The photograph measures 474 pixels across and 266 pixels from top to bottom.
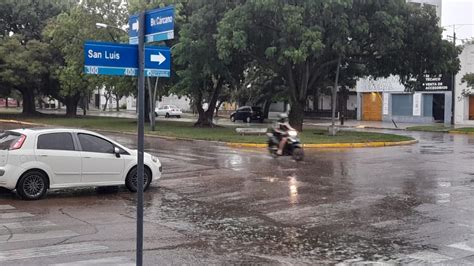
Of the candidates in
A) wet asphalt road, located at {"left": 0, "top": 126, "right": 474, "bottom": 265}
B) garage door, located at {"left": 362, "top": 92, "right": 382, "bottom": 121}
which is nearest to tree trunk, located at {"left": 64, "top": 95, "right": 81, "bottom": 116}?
garage door, located at {"left": 362, "top": 92, "right": 382, "bottom": 121}

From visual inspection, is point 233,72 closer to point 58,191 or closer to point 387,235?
point 58,191

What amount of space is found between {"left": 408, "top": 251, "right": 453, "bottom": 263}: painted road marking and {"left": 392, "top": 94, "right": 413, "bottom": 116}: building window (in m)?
48.5

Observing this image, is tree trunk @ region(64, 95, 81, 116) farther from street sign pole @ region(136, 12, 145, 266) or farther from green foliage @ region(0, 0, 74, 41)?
street sign pole @ region(136, 12, 145, 266)

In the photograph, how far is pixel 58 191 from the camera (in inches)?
509

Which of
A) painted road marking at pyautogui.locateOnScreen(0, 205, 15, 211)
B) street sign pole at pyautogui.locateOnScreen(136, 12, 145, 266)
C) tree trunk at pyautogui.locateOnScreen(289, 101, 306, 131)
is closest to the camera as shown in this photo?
street sign pole at pyautogui.locateOnScreen(136, 12, 145, 266)

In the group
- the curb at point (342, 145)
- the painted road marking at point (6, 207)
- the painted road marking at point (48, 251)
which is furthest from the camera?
the curb at point (342, 145)

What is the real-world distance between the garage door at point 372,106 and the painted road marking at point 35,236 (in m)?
51.6

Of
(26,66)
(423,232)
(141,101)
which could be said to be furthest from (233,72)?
(141,101)

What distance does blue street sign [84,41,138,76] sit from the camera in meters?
5.34

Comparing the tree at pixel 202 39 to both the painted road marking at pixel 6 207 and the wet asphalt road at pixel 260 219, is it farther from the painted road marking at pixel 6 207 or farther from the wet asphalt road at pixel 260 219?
the painted road marking at pixel 6 207

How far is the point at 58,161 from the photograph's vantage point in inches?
473

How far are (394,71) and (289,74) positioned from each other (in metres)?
7.44

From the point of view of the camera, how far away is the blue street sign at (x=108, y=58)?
5340mm

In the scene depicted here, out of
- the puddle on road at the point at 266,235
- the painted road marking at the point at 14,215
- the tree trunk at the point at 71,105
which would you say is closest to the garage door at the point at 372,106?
the tree trunk at the point at 71,105
